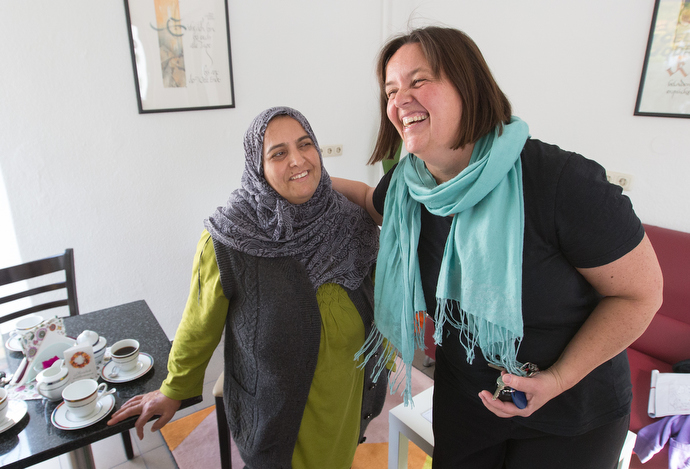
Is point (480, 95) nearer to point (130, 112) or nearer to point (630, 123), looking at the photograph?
point (630, 123)

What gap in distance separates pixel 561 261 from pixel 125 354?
126 cm

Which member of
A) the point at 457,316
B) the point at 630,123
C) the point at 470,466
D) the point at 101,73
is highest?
the point at 101,73

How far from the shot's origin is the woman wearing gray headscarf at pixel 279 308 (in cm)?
116

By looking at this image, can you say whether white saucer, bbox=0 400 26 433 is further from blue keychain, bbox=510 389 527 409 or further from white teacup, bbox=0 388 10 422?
blue keychain, bbox=510 389 527 409

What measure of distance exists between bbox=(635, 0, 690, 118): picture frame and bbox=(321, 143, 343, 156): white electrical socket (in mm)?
1902

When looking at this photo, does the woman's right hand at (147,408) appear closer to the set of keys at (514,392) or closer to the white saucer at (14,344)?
the white saucer at (14,344)

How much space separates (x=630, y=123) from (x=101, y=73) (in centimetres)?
277

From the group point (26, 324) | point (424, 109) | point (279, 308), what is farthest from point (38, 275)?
point (424, 109)

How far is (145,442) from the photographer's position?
2.01 metres

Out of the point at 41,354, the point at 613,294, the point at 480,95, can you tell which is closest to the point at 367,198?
the point at 480,95

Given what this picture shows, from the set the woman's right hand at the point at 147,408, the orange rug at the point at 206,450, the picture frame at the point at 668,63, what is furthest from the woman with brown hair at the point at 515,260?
the picture frame at the point at 668,63

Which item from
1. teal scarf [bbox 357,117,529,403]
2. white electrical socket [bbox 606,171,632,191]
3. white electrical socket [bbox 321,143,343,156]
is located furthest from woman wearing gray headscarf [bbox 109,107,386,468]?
white electrical socket [bbox 321,143,343,156]

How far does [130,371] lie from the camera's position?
4.40ft

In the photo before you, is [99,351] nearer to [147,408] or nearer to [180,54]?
[147,408]
